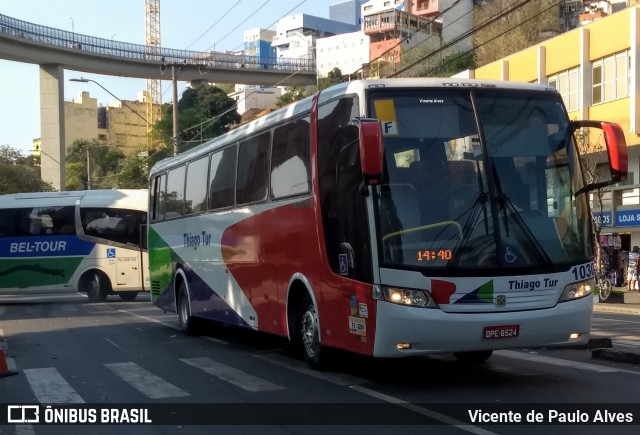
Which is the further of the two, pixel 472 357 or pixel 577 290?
pixel 472 357

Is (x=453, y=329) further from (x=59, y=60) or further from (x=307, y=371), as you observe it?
(x=59, y=60)

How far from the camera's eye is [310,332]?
1117 cm

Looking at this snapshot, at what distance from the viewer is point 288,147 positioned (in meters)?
11.7

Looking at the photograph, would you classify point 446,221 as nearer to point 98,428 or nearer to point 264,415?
point 264,415

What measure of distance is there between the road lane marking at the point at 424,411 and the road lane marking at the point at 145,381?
214 centimetres

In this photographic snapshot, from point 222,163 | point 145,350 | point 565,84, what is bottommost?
point 145,350

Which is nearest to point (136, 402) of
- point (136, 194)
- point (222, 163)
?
point (222, 163)

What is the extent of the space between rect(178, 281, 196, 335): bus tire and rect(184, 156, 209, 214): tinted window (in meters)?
1.82

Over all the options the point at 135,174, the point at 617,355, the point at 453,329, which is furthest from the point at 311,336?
the point at 135,174

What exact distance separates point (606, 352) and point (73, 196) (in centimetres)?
2329

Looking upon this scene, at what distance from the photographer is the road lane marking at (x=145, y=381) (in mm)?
9938

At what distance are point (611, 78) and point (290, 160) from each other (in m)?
24.2

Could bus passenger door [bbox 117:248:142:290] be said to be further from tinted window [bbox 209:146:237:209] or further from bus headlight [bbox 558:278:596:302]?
bus headlight [bbox 558:278:596:302]

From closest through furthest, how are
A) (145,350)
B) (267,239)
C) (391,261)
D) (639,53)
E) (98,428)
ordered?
(98,428) < (391,261) < (267,239) < (145,350) < (639,53)
